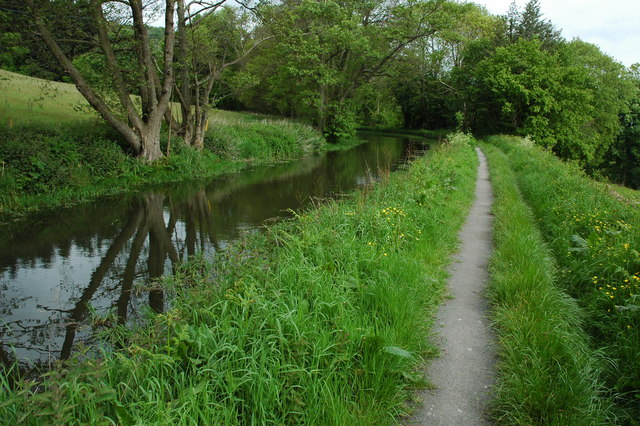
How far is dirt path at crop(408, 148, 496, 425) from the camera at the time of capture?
316 centimetres

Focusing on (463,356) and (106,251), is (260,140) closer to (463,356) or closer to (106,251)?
(106,251)

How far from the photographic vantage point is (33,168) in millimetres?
12422

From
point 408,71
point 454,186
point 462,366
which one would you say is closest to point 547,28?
point 408,71

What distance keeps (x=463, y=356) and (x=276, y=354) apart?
5.67 ft

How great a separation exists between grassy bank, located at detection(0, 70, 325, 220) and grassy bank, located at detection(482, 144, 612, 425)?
441 inches

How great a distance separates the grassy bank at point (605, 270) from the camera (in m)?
3.48

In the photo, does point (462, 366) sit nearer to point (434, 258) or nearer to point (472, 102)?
point (434, 258)

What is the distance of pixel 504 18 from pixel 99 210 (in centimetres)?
4505

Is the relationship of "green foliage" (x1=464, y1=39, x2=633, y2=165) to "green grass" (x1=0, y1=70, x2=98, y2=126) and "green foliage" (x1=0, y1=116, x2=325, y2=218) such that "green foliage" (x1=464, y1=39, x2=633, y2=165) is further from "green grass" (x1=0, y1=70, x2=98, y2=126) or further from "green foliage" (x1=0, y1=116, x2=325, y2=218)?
"green grass" (x1=0, y1=70, x2=98, y2=126)

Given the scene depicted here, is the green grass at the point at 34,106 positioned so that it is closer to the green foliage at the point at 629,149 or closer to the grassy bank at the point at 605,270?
the grassy bank at the point at 605,270

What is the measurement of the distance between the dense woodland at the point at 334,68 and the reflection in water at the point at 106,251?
200 inches

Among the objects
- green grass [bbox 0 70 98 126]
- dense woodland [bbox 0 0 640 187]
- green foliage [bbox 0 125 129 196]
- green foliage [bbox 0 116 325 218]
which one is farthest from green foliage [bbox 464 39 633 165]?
green foliage [bbox 0 125 129 196]

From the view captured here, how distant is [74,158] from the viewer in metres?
13.8

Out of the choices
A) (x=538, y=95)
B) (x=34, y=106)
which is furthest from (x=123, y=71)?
(x=538, y=95)
